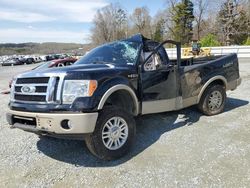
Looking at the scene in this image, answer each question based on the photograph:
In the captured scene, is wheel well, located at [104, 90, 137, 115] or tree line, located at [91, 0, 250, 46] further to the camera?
tree line, located at [91, 0, 250, 46]

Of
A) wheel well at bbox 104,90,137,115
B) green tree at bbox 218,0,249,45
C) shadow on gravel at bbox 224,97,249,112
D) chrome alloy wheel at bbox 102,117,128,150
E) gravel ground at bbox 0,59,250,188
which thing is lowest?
gravel ground at bbox 0,59,250,188

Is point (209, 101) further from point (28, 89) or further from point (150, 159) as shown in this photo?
point (28, 89)

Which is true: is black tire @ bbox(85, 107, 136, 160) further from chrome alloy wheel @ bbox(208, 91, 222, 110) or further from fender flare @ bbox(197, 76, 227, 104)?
chrome alloy wheel @ bbox(208, 91, 222, 110)

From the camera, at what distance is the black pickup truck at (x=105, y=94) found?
430 centimetres

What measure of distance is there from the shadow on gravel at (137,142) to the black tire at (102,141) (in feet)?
0.39

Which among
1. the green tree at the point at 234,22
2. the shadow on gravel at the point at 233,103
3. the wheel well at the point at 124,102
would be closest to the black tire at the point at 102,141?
the wheel well at the point at 124,102

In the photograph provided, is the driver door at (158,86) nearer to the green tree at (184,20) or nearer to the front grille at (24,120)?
the front grille at (24,120)

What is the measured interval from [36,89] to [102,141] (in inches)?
49.0

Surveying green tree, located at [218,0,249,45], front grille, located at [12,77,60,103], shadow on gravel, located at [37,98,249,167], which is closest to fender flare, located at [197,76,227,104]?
shadow on gravel, located at [37,98,249,167]

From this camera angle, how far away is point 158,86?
224 inches

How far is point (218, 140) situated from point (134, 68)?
6.39 ft

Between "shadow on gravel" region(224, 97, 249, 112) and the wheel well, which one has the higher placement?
the wheel well

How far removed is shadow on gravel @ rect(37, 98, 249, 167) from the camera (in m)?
4.78

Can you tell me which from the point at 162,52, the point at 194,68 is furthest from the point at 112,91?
the point at 194,68
